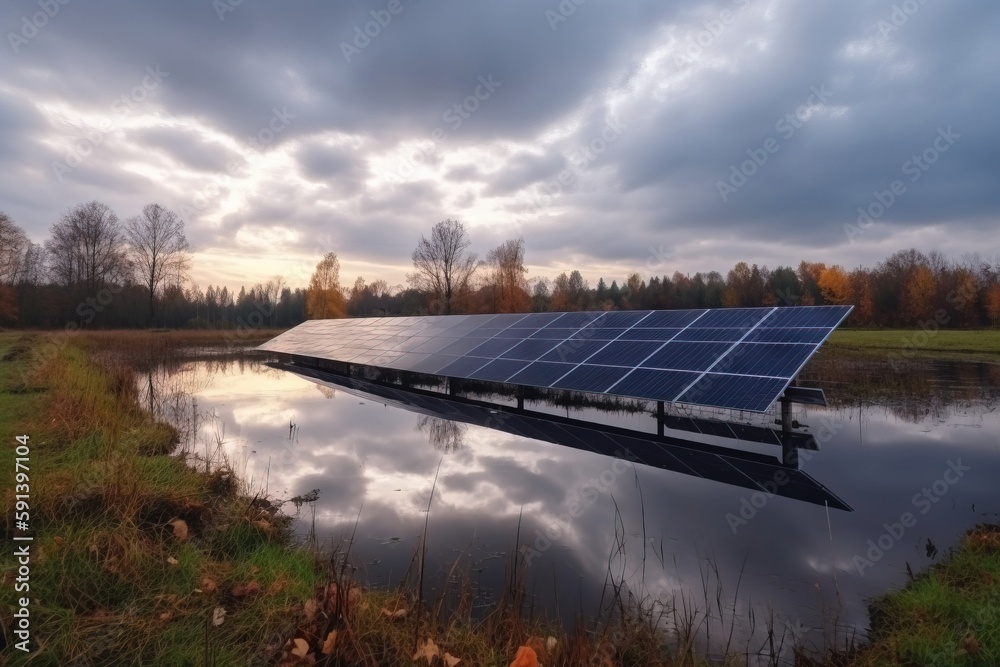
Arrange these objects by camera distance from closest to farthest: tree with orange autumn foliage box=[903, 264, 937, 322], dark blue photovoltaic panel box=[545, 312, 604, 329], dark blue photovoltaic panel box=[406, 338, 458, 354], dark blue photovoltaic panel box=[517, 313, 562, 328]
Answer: dark blue photovoltaic panel box=[545, 312, 604, 329] < dark blue photovoltaic panel box=[517, 313, 562, 328] < dark blue photovoltaic panel box=[406, 338, 458, 354] < tree with orange autumn foliage box=[903, 264, 937, 322]

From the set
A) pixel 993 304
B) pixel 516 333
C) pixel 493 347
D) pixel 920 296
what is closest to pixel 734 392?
pixel 493 347

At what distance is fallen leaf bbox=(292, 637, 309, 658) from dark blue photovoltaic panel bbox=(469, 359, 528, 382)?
860 centimetres

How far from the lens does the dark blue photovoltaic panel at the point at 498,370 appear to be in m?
11.7

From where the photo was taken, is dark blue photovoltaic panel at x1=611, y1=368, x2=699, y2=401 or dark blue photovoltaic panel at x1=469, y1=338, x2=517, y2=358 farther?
dark blue photovoltaic panel at x1=469, y1=338, x2=517, y2=358

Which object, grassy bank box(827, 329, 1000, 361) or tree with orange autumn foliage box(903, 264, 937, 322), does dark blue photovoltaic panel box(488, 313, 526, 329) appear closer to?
grassy bank box(827, 329, 1000, 361)

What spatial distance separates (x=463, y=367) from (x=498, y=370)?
1402mm

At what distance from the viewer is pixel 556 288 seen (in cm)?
7419

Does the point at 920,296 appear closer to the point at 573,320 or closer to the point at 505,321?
the point at 573,320

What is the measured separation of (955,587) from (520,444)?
221 inches

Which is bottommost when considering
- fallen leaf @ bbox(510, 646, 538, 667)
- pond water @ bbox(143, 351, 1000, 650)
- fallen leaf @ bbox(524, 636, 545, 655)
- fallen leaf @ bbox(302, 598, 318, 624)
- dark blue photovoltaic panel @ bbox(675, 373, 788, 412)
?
pond water @ bbox(143, 351, 1000, 650)

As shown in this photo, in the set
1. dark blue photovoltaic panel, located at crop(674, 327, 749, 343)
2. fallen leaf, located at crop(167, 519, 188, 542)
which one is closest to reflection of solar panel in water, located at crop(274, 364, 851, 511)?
dark blue photovoltaic panel, located at crop(674, 327, 749, 343)

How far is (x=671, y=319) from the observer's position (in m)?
12.7

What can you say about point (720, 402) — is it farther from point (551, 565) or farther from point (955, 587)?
point (551, 565)

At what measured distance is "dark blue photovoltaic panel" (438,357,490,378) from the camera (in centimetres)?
1270
